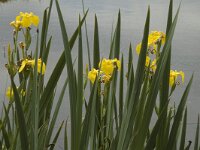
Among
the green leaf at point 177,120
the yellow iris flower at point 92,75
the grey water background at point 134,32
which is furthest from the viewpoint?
the grey water background at point 134,32

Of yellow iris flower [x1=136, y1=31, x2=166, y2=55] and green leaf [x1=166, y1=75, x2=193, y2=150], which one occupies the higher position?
yellow iris flower [x1=136, y1=31, x2=166, y2=55]

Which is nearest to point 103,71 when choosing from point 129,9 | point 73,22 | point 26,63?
point 26,63

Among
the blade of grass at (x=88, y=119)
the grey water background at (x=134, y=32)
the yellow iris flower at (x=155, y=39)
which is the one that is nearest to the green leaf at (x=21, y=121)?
the blade of grass at (x=88, y=119)

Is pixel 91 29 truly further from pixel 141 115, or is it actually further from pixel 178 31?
pixel 141 115

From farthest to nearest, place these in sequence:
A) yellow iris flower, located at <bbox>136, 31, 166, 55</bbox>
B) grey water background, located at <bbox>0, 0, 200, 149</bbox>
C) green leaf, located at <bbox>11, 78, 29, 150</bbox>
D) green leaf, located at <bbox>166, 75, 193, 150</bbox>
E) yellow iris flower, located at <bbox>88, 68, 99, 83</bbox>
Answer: grey water background, located at <bbox>0, 0, 200, 149</bbox> < yellow iris flower, located at <bbox>136, 31, 166, 55</bbox> < yellow iris flower, located at <bbox>88, 68, 99, 83</bbox> < green leaf, located at <bbox>166, 75, 193, 150</bbox> < green leaf, located at <bbox>11, 78, 29, 150</bbox>

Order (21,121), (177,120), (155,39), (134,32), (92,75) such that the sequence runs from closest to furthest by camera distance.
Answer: (21,121) < (177,120) < (92,75) < (155,39) < (134,32)

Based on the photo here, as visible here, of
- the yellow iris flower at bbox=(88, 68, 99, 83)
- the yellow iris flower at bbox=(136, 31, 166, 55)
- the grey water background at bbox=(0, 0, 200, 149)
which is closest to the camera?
the yellow iris flower at bbox=(88, 68, 99, 83)

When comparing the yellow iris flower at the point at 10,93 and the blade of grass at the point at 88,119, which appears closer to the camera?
the blade of grass at the point at 88,119

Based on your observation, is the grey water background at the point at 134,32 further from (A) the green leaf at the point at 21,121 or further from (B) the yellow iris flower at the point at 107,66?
(A) the green leaf at the point at 21,121

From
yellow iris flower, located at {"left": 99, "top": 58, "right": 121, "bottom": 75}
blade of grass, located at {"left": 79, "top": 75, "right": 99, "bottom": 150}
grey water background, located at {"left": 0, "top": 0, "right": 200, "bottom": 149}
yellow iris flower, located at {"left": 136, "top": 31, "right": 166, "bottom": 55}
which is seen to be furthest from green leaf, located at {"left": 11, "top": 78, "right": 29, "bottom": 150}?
grey water background, located at {"left": 0, "top": 0, "right": 200, "bottom": 149}

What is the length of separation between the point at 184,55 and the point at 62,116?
5.66 ft

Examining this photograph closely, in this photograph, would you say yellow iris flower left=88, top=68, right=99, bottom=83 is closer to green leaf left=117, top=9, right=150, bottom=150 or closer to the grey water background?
green leaf left=117, top=9, right=150, bottom=150

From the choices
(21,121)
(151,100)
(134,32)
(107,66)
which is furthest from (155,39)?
(134,32)

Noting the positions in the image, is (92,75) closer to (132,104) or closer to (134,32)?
(132,104)
